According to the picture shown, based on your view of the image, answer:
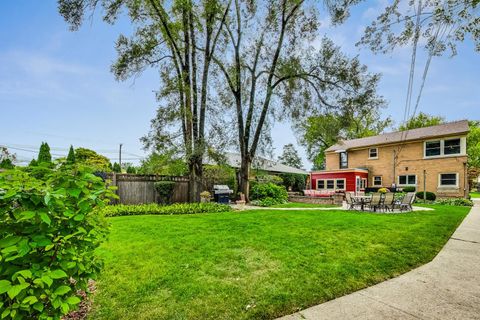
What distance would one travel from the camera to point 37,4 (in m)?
7.49

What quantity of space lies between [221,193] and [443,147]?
1874cm

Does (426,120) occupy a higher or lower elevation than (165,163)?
higher

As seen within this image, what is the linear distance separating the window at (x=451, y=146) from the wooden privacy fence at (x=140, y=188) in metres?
21.1

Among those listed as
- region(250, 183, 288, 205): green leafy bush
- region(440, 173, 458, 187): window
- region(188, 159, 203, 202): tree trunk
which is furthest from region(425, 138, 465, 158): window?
region(188, 159, 203, 202): tree trunk

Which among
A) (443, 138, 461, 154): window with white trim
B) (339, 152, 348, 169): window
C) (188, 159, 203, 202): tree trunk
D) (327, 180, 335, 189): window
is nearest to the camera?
(188, 159, 203, 202): tree trunk

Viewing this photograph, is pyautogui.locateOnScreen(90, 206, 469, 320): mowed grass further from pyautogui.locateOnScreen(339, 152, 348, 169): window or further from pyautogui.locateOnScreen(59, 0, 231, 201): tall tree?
pyautogui.locateOnScreen(339, 152, 348, 169): window

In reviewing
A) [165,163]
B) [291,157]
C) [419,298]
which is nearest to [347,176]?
[165,163]

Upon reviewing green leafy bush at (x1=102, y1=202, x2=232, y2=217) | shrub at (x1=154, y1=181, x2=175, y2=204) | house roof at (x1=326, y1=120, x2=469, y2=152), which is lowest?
green leafy bush at (x1=102, y1=202, x2=232, y2=217)

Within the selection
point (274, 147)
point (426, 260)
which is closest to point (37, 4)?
point (426, 260)

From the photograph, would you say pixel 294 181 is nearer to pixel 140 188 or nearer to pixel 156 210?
pixel 140 188

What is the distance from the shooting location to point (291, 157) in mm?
47562

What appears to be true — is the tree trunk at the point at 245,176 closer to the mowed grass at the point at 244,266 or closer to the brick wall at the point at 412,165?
the mowed grass at the point at 244,266

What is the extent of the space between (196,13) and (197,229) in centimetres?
1275

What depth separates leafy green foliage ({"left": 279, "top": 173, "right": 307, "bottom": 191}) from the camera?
2866 centimetres
